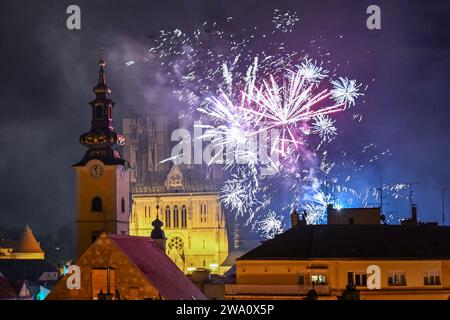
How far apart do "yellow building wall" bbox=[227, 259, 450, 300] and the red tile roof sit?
5288 mm

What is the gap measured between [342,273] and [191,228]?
102772 millimetres

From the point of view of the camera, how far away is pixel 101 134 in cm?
9156

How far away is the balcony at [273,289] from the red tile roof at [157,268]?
161 inches

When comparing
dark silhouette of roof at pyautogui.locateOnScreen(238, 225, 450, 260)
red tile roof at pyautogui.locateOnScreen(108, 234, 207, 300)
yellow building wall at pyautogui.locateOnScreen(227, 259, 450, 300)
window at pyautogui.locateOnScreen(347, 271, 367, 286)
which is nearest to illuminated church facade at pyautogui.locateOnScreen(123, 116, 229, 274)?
dark silhouette of roof at pyautogui.locateOnScreen(238, 225, 450, 260)

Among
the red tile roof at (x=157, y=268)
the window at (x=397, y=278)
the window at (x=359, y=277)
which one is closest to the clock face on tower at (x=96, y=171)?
the red tile roof at (x=157, y=268)

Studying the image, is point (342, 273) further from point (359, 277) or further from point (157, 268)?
point (157, 268)

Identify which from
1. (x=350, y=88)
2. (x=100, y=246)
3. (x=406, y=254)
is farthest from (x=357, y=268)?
(x=350, y=88)

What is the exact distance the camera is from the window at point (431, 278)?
61688mm

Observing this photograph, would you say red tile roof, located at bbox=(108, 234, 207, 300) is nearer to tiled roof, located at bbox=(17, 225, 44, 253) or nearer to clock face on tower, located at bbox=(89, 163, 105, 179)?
clock face on tower, located at bbox=(89, 163, 105, 179)

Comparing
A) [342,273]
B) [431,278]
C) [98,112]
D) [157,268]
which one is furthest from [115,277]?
[98,112]

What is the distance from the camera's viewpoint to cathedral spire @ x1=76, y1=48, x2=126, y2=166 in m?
Result: 91.8

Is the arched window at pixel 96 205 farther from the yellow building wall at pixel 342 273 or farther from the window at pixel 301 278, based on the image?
the window at pixel 301 278

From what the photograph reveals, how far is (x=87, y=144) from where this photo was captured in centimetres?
9219
